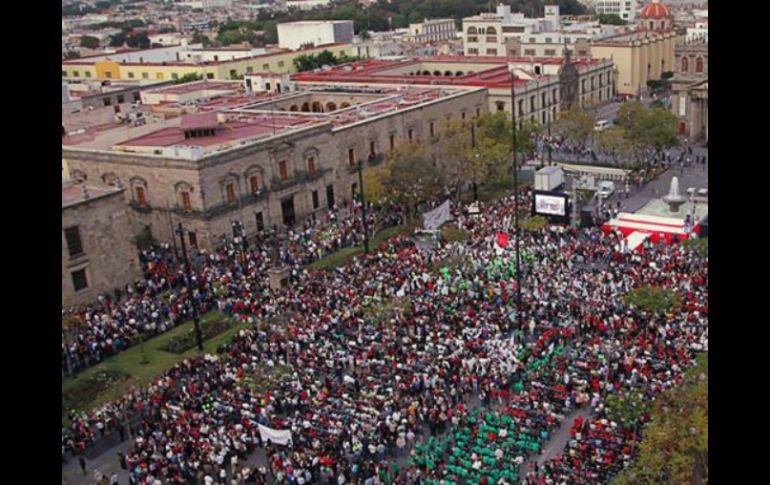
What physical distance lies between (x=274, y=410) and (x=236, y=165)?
22297 millimetres

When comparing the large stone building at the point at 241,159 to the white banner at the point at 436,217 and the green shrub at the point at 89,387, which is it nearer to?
the white banner at the point at 436,217

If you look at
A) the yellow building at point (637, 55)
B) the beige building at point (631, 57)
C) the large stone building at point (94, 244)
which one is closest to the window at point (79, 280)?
the large stone building at point (94, 244)

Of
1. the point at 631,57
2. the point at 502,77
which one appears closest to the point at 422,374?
the point at 502,77

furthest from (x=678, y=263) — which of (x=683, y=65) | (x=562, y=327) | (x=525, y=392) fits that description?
(x=683, y=65)

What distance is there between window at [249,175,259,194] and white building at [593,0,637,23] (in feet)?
490

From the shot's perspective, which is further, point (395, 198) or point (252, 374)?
point (395, 198)

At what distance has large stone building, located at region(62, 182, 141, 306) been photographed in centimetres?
3606

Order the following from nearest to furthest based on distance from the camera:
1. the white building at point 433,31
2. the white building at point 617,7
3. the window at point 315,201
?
1. the window at point 315,201
2. the white building at point 433,31
3. the white building at point 617,7

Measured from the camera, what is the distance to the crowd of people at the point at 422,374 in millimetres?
21859

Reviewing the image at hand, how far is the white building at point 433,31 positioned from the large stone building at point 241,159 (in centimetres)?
7594
